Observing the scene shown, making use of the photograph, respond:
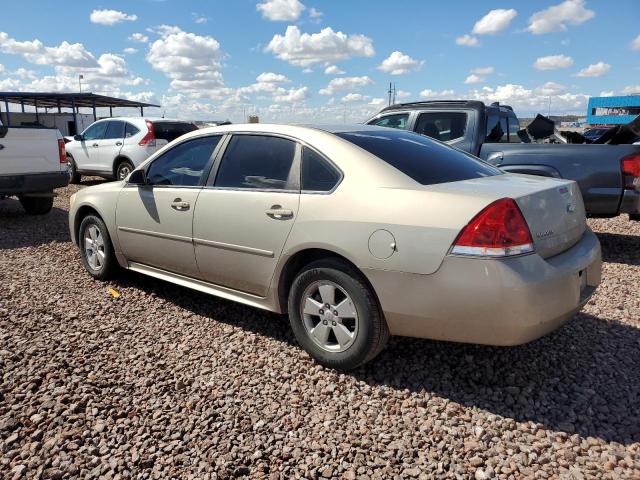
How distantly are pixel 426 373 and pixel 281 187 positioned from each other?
5.01 ft

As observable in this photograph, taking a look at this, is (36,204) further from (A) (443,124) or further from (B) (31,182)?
(A) (443,124)

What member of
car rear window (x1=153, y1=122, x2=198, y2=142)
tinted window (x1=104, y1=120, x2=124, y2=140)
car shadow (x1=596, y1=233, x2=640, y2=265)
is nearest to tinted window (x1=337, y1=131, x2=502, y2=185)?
car shadow (x1=596, y1=233, x2=640, y2=265)

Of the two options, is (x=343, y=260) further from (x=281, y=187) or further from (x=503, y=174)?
(x=503, y=174)

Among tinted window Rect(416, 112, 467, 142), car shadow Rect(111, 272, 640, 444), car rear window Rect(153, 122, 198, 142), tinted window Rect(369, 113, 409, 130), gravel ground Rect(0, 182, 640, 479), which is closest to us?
gravel ground Rect(0, 182, 640, 479)

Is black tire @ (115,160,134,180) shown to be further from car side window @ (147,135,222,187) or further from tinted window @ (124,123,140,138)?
car side window @ (147,135,222,187)

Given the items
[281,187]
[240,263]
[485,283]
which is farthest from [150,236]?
[485,283]

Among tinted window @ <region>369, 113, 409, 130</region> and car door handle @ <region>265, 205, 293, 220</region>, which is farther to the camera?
tinted window @ <region>369, 113, 409, 130</region>

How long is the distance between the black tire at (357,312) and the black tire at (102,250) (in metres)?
2.42

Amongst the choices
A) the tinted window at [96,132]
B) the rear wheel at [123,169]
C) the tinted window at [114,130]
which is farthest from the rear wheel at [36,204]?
the tinted window at [96,132]

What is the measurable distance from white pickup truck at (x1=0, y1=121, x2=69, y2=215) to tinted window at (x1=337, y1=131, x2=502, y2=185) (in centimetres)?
628

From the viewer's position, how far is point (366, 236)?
284 centimetres

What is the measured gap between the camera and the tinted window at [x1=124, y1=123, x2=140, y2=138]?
448 inches

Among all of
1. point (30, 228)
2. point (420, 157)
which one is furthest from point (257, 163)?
point (30, 228)

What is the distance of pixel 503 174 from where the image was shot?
141 inches
